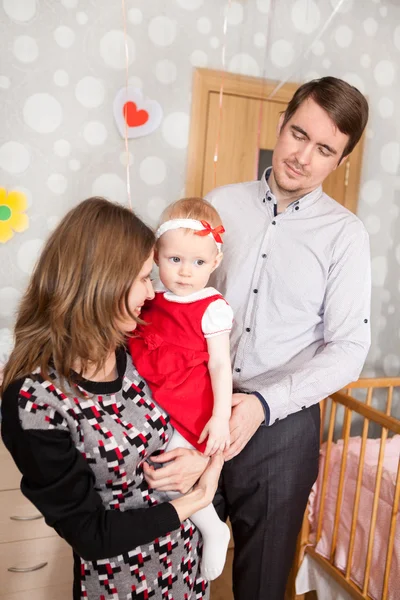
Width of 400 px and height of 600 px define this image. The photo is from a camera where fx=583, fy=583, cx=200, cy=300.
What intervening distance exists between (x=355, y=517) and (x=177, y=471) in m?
0.98

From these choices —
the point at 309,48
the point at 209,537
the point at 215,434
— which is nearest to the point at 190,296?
the point at 215,434

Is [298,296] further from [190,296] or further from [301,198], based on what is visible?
[190,296]

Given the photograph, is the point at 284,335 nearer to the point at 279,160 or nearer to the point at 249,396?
the point at 249,396

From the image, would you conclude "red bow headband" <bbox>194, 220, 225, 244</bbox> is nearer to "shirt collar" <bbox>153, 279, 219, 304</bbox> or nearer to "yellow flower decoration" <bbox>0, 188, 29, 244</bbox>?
"shirt collar" <bbox>153, 279, 219, 304</bbox>

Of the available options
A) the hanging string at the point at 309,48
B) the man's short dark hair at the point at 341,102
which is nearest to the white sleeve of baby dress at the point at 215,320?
the man's short dark hair at the point at 341,102

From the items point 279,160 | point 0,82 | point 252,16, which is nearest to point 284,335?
point 279,160

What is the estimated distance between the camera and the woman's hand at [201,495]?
44.5 inches

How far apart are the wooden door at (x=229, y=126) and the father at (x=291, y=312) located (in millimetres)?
1049

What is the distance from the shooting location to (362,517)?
1.97m

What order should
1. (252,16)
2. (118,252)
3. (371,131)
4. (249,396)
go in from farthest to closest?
(371,131)
(252,16)
(249,396)
(118,252)

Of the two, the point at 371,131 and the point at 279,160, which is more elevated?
the point at 371,131

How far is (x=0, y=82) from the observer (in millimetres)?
2291

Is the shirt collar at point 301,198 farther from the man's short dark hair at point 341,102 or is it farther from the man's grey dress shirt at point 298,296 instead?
the man's short dark hair at point 341,102

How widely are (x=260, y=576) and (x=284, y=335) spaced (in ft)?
2.12
